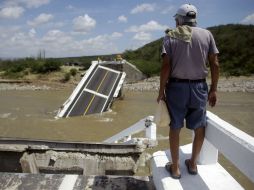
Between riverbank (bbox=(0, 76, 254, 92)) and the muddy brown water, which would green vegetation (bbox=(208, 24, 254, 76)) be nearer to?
riverbank (bbox=(0, 76, 254, 92))

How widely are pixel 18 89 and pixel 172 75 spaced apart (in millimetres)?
22222

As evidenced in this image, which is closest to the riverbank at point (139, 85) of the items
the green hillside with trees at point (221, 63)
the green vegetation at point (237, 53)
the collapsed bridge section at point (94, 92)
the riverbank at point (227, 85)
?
the riverbank at point (227, 85)

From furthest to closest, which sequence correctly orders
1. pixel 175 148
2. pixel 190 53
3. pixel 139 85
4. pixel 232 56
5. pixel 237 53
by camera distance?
pixel 237 53
pixel 232 56
pixel 139 85
pixel 175 148
pixel 190 53

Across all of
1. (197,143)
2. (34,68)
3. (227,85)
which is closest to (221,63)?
(227,85)

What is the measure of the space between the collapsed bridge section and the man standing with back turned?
11.3 metres

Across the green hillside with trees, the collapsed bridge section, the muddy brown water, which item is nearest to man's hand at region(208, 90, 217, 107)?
the muddy brown water

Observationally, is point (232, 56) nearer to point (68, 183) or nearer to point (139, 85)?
point (139, 85)

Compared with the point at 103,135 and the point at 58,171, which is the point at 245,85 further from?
the point at 58,171

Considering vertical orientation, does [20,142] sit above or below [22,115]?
above

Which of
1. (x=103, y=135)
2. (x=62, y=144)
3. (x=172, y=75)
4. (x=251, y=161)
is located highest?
(x=172, y=75)

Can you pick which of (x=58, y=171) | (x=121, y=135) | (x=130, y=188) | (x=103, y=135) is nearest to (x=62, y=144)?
(x=58, y=171)

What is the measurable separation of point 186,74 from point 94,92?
13181 mm

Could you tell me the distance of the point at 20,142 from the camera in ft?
16.8

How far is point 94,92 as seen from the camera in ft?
53.1
